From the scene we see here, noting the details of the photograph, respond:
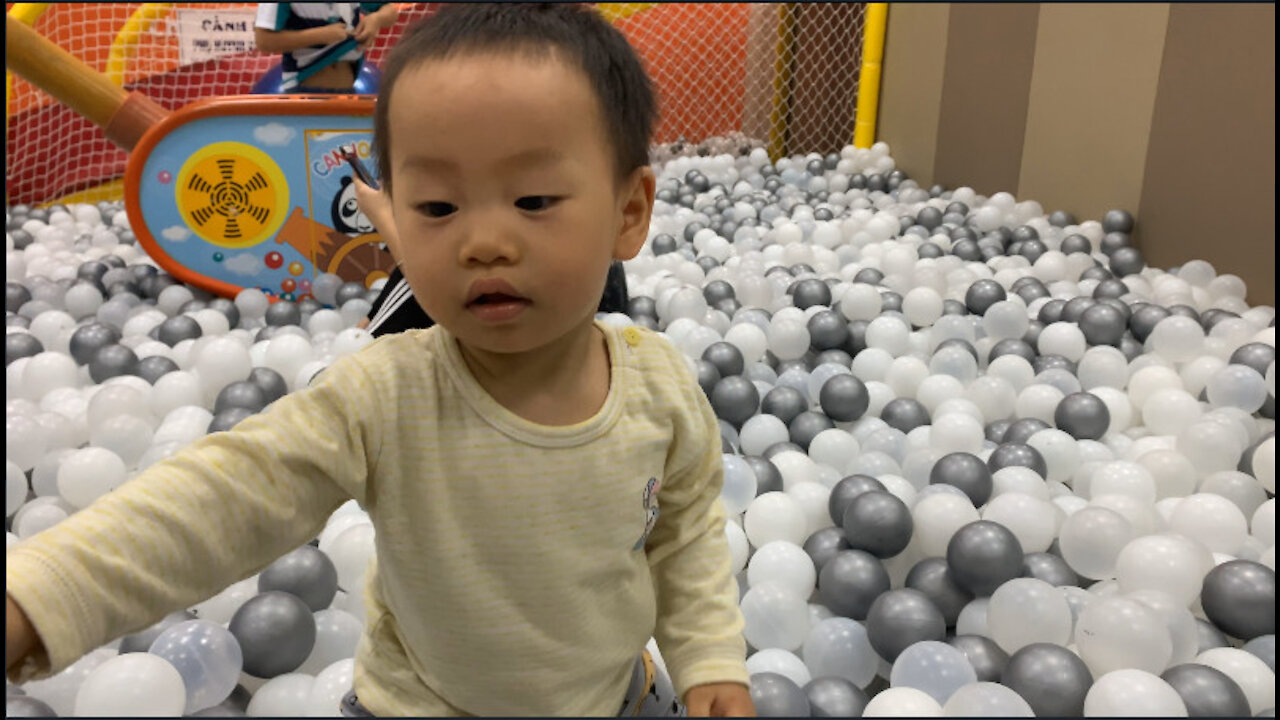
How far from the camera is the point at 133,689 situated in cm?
88

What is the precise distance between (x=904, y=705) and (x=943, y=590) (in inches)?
10.9

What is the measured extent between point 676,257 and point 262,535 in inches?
76.1

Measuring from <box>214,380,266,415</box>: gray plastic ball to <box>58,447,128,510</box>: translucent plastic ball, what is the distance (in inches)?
10.3

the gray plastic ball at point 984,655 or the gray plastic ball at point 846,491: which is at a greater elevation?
the gray plastic ball at point 846,491

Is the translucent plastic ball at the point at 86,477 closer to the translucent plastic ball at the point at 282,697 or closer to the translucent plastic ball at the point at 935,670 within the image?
the translucent plastic ball at the point at 282,697

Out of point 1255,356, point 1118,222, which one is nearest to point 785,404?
point 1255,356

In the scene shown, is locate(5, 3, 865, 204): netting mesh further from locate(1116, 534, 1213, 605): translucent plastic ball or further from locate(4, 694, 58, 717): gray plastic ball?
locate(4, 694, 58, 717): gray plastic ball

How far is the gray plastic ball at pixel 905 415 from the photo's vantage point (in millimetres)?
1597

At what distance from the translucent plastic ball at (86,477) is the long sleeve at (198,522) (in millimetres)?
823

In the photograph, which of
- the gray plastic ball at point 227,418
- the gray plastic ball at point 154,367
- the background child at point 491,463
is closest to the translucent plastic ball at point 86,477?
the gray plastic ball at point 227,418

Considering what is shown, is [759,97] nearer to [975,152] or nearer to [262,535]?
[975,152]

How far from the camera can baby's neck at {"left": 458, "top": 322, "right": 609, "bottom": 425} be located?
2.34 feet

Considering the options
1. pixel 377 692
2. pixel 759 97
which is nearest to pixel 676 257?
pixel 377 692

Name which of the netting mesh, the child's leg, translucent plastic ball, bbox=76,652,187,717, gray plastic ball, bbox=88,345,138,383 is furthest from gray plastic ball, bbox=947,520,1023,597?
the netting mesh
